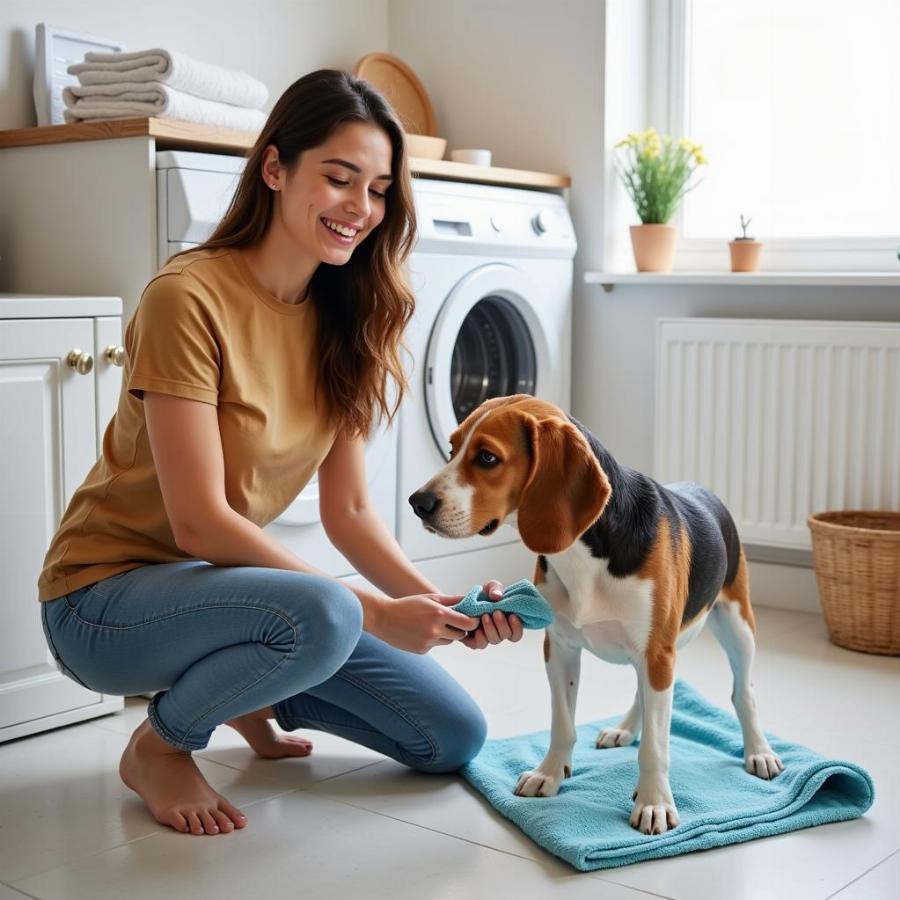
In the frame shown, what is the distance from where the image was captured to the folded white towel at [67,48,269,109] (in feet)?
8.72

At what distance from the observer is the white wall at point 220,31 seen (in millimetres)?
3023

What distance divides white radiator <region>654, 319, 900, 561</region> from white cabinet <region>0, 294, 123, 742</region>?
165cm

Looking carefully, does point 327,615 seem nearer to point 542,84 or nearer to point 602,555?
point 602,555

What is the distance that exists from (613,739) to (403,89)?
89.2 inches

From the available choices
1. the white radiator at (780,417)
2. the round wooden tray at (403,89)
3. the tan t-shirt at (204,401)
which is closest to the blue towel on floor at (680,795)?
the tan t-shirt at (204,401)

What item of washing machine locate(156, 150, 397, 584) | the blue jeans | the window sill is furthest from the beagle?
the window sill

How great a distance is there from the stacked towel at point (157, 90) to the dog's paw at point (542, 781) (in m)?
1.51

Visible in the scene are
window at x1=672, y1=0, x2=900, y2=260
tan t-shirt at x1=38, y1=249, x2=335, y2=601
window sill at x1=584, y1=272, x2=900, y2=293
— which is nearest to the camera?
tan t-shirt at x1=38, y1=249, x2=335, y2=601

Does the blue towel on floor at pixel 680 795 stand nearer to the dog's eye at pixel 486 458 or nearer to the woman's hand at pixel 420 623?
the woman's hand at pixel 420 623

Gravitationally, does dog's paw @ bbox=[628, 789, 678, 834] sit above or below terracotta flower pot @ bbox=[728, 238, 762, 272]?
below

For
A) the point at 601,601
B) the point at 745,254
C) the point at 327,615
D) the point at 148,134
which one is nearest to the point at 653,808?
the point at 601,601

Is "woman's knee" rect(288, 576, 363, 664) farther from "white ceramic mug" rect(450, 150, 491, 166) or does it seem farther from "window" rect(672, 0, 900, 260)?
"window" rect(672, 0, 900, 260)

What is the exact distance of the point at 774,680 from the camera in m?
2.77

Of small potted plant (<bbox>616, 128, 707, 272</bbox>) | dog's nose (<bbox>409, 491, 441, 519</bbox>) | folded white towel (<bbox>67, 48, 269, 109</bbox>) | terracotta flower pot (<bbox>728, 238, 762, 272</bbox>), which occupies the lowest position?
dog's nose (<bbox>409, 491, 441, 519</bbox>)
